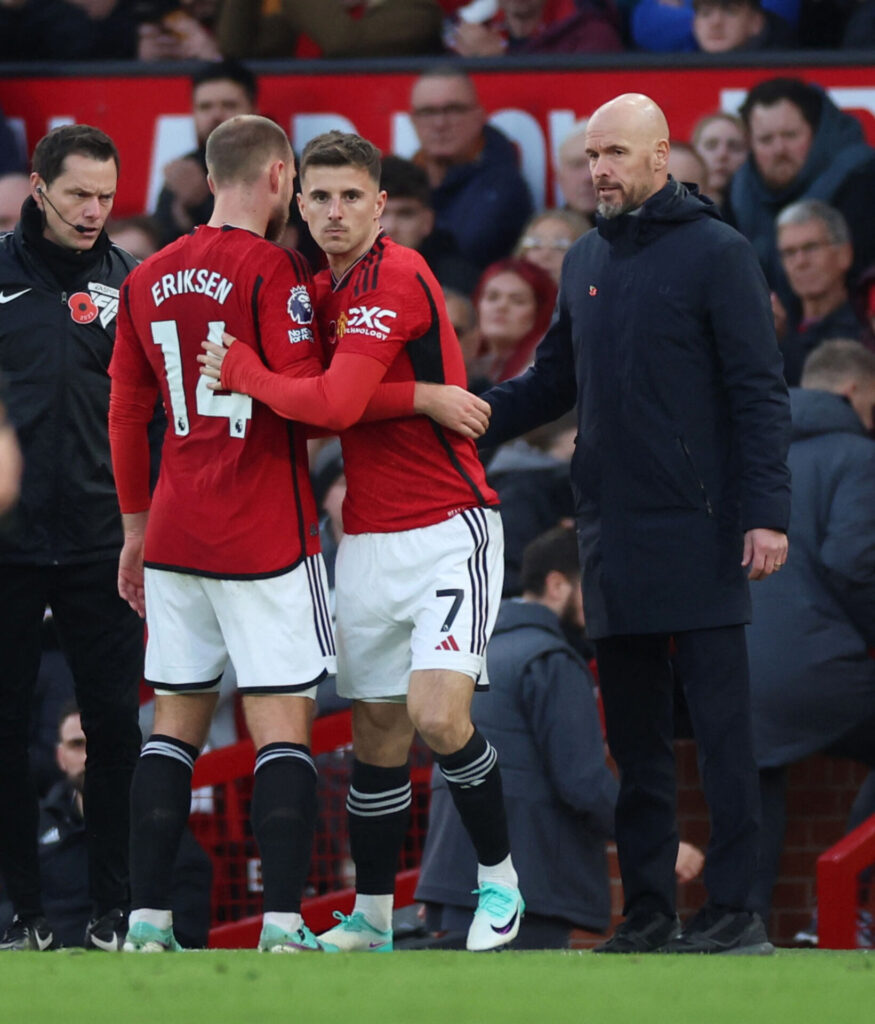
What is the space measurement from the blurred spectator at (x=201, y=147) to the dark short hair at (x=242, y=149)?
3887 mm

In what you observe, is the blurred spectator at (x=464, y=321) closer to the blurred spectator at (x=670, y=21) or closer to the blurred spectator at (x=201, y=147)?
the blurred spectator at (x=201, y=147)

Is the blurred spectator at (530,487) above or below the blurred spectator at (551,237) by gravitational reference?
below

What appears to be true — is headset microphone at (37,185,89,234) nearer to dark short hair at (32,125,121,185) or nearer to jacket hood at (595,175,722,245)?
dark short hair at (32,125,121,185)

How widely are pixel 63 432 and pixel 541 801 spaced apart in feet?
6.20

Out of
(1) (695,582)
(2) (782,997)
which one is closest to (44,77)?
(1) (695,582)

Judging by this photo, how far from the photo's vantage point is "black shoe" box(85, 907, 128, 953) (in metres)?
5.39

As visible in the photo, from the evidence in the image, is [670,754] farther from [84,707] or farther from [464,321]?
[464,321]

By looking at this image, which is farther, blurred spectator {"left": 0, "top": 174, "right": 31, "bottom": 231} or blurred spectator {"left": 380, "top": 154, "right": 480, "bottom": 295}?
blurred spectator {"left": 0, "top": 174, "right": 31, "bottom": 231}

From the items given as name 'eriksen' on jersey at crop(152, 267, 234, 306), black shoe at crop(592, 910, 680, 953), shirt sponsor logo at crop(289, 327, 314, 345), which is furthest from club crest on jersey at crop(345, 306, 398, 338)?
black shoe at crop(592, 910, 680, 953)

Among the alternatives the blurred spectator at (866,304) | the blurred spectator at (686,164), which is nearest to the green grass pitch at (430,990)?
the blurred spectator at (866,304)

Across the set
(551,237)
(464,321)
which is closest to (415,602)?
(464,321)

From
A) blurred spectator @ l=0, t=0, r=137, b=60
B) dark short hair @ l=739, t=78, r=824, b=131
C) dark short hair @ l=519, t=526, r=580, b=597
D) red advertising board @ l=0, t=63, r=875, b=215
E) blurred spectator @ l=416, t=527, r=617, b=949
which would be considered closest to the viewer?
blurred spectator @ l=416, t=527, r=617, b=949

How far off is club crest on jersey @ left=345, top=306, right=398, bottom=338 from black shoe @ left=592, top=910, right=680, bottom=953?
5.35ft

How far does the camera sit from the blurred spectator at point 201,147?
8.77 metres
